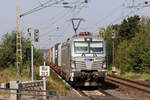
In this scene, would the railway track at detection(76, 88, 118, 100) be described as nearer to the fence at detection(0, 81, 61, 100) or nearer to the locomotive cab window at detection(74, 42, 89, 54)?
the fence at detection(0, 81, 61, 100)

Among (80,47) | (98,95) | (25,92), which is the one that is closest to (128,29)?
(80,47)

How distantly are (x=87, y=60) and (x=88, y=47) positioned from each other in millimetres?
1127

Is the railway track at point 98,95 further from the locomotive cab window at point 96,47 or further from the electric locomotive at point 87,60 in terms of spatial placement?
the locomotive cab window at point 96,47

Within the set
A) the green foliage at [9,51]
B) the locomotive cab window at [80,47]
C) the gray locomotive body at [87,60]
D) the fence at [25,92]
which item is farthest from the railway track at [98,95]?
the green foliage at [9,51]

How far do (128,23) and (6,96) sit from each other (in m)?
50.5

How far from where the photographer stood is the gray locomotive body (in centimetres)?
1948

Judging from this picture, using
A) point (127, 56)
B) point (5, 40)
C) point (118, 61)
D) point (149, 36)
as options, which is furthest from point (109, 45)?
point (5, 40)

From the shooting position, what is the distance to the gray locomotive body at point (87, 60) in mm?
19484

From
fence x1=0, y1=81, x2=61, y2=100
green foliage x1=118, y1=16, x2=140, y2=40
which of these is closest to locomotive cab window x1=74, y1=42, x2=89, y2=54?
fence x1=0, y1=81, x2=61, y2=100

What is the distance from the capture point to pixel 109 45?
52.1 metres

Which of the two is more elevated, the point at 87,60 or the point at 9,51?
the point at 9,51

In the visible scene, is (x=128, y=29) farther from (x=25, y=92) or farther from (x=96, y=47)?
(x=25, y=92)

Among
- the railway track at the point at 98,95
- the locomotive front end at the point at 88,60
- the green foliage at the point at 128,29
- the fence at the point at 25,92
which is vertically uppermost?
the green foliage at the point at 128,29

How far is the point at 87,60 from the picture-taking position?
19.5 metres
